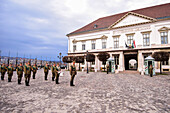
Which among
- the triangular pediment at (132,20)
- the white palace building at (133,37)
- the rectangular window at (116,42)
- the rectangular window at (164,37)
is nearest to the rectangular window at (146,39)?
the white palace building at (133,37)

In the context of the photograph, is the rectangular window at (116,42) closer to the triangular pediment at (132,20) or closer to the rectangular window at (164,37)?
the triangular pediment at (132,20)

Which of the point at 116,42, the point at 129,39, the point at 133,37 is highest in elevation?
the point at 133,37

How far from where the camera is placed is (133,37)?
2658 centimetres

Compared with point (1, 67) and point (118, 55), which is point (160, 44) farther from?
point (1, 67)

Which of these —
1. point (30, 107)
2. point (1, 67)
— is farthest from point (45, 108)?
point (1, 67)

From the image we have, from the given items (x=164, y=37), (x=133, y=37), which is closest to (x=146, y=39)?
(x=133, y=37)

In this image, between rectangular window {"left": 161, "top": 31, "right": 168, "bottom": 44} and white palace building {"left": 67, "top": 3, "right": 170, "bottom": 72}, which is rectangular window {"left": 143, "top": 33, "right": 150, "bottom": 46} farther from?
rectangular window {"left": 161, "top": 31, "right": 168, "bottom": 44}

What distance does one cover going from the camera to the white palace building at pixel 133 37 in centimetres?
2375

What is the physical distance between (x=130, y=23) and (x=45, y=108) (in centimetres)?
2719

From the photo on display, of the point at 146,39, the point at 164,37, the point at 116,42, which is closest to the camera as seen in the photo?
the point at 164,37

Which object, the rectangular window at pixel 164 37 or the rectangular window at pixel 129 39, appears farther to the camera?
the rectangular window at pixel 129 39

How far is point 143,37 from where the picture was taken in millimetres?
25531

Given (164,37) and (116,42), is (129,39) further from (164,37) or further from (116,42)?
(164,37)

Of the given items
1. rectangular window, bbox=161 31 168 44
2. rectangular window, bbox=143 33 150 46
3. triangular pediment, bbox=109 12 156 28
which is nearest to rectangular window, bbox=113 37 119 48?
triangular pediment, bbox=109 12 156 28
